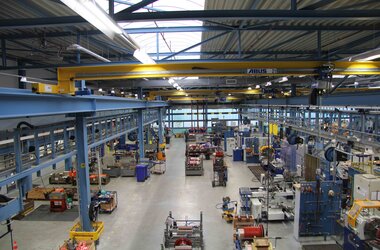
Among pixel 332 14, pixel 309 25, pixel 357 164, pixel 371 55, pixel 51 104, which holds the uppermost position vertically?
pixel 309 25

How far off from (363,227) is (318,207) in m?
2.69

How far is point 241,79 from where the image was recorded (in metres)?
12.7

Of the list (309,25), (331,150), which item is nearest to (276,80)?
(331,150)

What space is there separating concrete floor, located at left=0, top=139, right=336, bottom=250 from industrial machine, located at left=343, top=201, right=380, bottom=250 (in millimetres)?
2218

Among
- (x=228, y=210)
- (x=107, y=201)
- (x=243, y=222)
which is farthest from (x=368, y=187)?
(x=107, y=201)

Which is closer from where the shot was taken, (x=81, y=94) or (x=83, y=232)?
(x=81, y=94)

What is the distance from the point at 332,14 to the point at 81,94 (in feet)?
20.8

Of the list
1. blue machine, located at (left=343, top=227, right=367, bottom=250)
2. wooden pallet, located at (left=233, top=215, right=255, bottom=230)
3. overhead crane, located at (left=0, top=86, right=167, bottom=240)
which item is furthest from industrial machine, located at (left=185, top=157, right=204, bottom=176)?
blue machine, located at (left=343, top=227, right=367, bottom=250)

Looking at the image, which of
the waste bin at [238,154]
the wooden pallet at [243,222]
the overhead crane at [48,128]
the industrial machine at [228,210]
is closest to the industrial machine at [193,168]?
the waste bin at [238,154]

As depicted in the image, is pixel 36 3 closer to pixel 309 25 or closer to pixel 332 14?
pixel 332 14

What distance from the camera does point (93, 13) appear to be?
2711 mm

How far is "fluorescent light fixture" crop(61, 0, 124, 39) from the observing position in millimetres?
2441

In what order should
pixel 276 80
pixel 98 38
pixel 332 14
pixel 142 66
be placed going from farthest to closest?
pixel 276 80, pixel 98 38, pixel 142 66, pixel 332 14

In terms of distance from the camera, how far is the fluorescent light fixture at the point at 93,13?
244 centimetres
